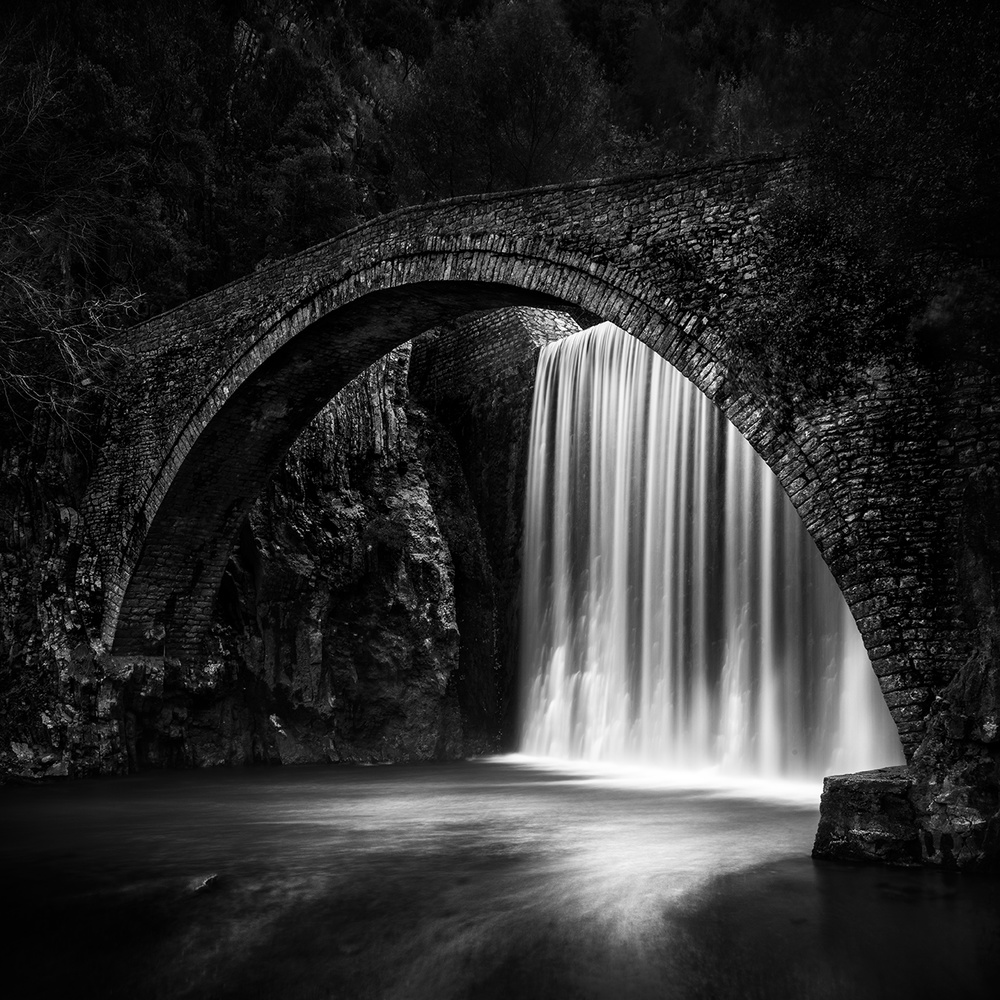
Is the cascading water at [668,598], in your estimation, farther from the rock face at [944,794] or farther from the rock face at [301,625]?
the rock face at [944,794]

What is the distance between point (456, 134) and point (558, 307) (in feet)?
38.6

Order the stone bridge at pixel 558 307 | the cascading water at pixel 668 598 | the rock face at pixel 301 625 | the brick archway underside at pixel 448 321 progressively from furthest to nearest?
the rock face at pixel 301 625 → the cascading water at pixel 668 598 → the brick archway underside at pixel 448 321 → the stone bridge at pixel 558 307

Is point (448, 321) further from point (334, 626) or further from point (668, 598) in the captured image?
point (334, 626)

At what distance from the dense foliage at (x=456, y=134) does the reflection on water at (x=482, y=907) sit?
3.20 m

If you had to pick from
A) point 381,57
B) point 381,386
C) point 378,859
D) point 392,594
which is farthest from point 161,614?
point 381,57

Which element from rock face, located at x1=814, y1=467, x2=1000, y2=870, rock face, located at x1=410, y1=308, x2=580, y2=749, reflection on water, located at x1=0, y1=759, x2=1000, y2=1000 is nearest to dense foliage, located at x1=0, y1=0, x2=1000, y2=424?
rock face, located at x1=814, y1=467, x2=1000, y2=870

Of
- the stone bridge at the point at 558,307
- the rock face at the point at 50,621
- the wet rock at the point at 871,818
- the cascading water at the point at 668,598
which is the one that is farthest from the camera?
the rock face at the point at 50,621

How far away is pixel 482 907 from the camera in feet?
17.2

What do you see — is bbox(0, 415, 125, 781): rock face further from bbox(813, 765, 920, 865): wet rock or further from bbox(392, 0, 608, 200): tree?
bbox(392, 0, 608, 200): tree

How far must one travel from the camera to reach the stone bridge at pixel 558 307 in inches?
232

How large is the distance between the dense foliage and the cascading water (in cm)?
351

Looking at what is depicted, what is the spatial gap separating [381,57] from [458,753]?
17.6 meters

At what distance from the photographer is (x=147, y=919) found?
5098mm

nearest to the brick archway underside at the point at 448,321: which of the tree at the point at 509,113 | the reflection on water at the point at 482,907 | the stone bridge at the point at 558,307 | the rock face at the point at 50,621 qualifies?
the stone bridge at the point at 558,307
